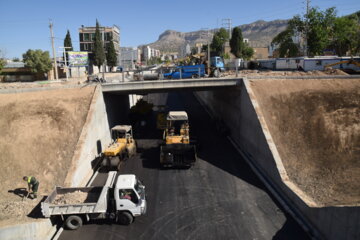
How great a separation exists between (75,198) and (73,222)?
4.44 feet

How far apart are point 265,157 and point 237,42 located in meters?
74.2

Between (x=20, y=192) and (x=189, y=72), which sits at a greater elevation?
(x=189, y=72)

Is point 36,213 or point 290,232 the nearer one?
point 290,232

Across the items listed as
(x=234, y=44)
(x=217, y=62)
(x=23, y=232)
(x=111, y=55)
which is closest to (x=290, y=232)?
(x=23, y=232)

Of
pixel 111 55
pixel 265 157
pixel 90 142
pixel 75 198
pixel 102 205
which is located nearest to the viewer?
pixel 102 205

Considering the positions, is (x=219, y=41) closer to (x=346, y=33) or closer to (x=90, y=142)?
(x=346, y=33)

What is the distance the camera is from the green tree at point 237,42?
86.2 meters

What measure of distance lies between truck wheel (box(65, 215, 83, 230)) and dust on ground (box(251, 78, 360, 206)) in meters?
13.6

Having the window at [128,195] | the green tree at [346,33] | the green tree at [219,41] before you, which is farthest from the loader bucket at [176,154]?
the green tree at [219,41]

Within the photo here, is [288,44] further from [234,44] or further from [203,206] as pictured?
[203,206]

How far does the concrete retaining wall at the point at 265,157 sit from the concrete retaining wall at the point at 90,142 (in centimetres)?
1373

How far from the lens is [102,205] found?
1391 cm

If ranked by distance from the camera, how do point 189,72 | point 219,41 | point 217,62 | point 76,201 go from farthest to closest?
point 219,41 → point 217,62 → point 189,72 → point 76,201

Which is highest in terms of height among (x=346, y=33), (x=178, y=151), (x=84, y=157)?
(x=346, y=33)
